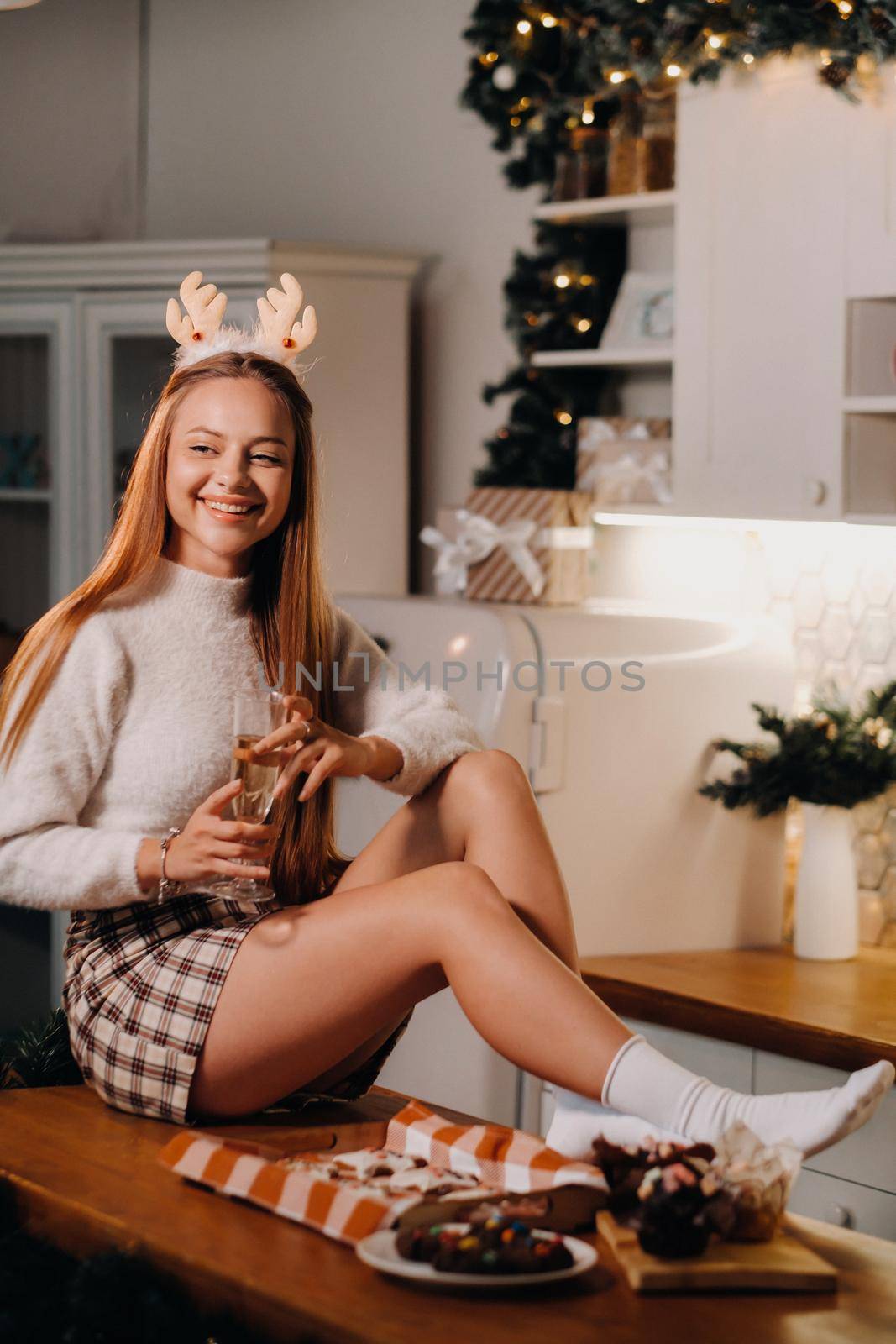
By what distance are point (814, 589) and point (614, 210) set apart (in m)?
0.76

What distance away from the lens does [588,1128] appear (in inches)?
65.6

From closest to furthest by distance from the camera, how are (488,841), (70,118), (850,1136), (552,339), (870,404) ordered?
1. (488,841)
2. (850,1136)
3. (870,404)
4. (552,339)
5. (70,118)

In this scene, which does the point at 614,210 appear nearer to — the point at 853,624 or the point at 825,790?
the point at 853,624

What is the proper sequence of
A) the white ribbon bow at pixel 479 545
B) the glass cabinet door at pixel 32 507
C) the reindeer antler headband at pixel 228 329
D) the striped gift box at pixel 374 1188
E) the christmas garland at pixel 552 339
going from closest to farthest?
the striped gift box at pixel 374 1188
the reindeer antler headband at pixel 228 329
the white ribbon bow at pixel 479 545
the christmas garland at pixel 552 339
the glass cabinet door at pixel 32 507

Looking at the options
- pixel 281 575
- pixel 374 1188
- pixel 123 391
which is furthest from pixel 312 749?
pixel 123 391

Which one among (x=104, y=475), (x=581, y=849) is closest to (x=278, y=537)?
(x=581, y=849)

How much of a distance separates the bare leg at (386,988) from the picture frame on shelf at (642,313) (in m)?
1.54

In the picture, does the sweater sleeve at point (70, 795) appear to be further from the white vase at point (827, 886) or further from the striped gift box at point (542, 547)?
the white vase at point (827, 886)

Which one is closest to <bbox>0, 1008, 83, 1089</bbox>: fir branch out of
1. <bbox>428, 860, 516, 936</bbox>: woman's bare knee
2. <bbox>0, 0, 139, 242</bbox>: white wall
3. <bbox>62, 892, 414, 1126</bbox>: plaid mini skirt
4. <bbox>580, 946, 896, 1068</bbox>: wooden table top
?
<bbox>62, 892, 414, 1126</bbox>: plaid mini skirt

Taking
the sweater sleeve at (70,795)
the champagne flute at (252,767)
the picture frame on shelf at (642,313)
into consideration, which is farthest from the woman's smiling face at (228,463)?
the picture frame on shelf at (642,313)

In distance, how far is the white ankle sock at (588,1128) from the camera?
63.8 inches

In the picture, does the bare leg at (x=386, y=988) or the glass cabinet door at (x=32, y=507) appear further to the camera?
the glass cabinet door at (x=32, y=507)

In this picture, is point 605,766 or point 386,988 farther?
point 605,766

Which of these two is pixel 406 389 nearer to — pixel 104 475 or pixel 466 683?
pixel 104 475
